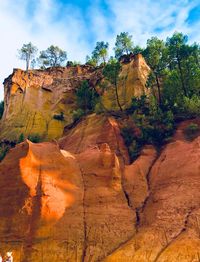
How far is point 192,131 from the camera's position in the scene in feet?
116

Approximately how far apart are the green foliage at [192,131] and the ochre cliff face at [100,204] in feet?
4.59

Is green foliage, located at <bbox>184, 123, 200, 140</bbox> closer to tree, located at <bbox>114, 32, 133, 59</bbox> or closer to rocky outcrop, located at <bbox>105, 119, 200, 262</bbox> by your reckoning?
rocky outcrop, located at <bbox>105, 119, 200, 262</bbox>

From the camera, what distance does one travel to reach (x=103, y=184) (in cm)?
3030

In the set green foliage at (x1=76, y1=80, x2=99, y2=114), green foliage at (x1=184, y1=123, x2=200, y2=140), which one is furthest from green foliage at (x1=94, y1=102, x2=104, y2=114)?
green foliage at (x1=184, y1=123, x2=200, y2=140)

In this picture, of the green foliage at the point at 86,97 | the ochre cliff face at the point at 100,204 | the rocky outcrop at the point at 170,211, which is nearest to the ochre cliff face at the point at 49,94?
the green foliage at the point at 86,97

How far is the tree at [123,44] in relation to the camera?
67000 millimetres

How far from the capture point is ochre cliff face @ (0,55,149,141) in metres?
49.9

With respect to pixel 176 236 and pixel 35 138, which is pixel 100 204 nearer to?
pixel 176 236

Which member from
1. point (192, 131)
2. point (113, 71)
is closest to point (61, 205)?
point (192, 131)

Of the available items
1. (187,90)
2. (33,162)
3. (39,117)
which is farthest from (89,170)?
(39,117)

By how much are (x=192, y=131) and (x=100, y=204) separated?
1222 centimetres

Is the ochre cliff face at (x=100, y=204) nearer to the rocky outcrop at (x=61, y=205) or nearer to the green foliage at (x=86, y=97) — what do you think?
the rocky outcrop at (x=61, y=205)

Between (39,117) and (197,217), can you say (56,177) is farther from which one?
(39,117)

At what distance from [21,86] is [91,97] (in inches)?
778
